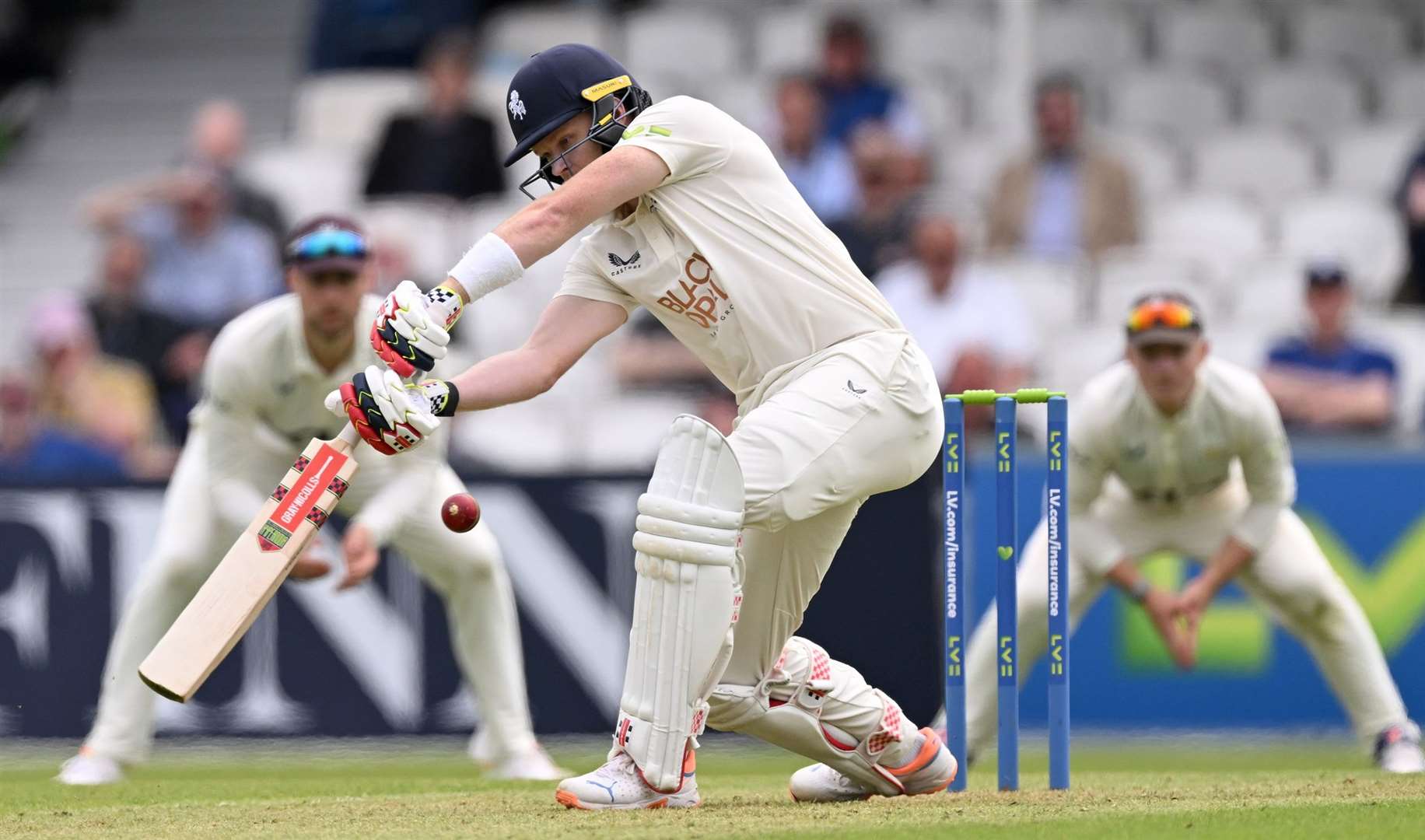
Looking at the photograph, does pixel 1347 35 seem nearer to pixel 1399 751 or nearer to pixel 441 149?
pixel 441 149

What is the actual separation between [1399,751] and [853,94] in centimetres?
480

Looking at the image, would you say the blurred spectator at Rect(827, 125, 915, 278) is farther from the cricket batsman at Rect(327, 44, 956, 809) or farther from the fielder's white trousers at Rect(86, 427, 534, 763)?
the cricket batsman at Rect(327, 44, 956, 809)

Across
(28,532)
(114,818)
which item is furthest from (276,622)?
(114,818)

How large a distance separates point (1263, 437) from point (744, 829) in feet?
9.76

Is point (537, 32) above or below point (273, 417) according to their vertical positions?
above

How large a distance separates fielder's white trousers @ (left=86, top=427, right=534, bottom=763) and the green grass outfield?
237 millimetres

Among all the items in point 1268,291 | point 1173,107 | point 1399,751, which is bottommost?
point 1399,751

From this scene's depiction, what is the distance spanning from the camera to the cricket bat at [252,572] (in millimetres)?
4516

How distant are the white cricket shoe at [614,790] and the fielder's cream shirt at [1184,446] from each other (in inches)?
99.4

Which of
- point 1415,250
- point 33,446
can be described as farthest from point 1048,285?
point 33,446

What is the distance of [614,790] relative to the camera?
4531 millimetres

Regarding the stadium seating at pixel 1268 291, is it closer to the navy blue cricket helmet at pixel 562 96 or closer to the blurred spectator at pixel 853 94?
the blurred spectator at pixel 853 94

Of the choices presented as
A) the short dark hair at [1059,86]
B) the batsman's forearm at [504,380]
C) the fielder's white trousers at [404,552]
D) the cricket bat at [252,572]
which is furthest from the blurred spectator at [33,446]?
the short dark hair at [1059,86]

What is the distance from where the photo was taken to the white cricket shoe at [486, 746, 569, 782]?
6703 millimetres
